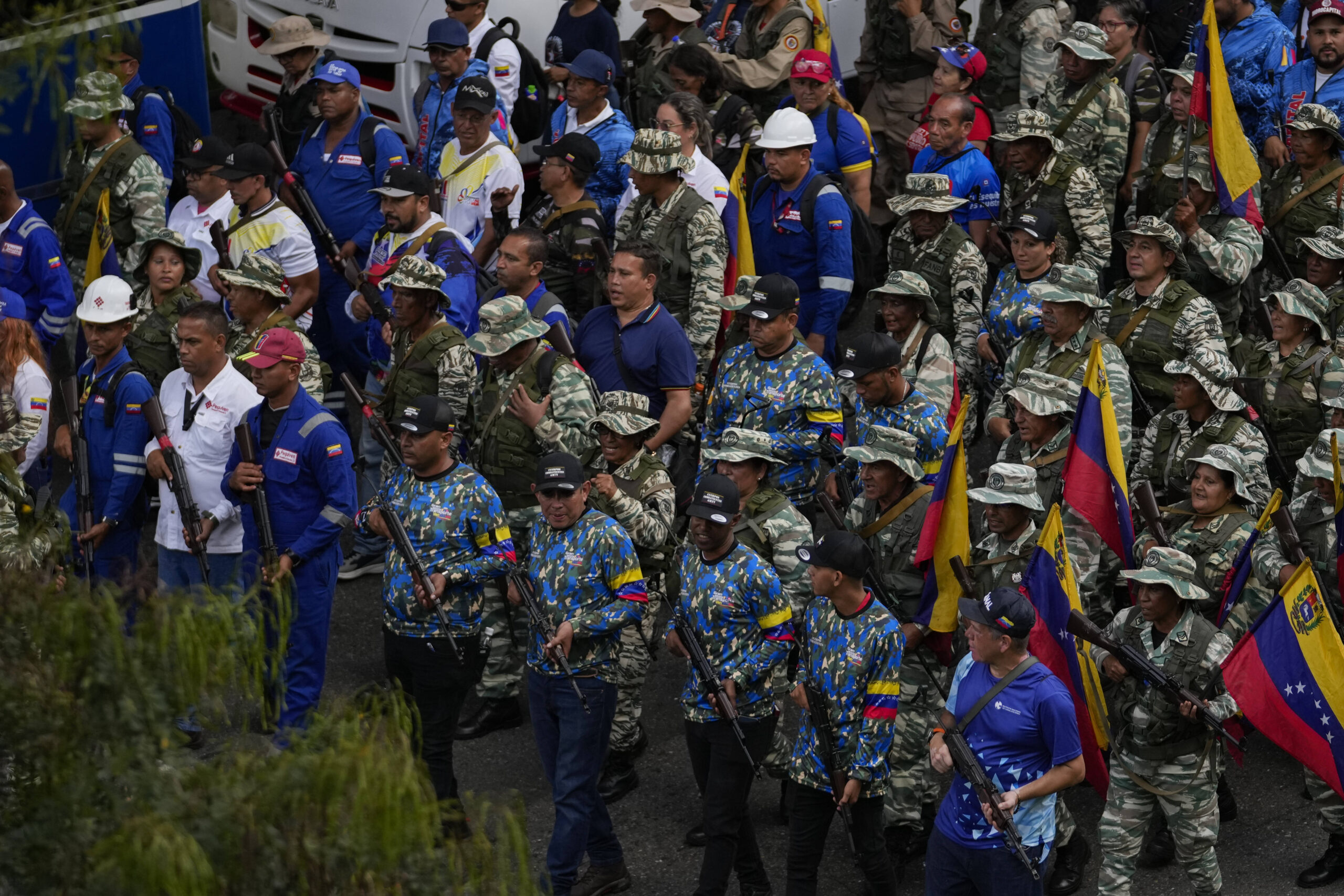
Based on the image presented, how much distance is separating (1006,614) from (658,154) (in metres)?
4.54

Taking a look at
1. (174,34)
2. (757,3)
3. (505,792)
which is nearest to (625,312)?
(505,792)

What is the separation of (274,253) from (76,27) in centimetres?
672

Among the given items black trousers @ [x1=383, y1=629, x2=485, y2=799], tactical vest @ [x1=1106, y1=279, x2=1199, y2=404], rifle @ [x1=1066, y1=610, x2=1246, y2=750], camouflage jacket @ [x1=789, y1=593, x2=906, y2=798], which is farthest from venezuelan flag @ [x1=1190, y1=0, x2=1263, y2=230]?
black trousers @ [x1=383, y1=629, x2=485, y2=799]

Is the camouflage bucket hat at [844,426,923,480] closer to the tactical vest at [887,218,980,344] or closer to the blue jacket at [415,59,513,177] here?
the tactical vest at [887,218,980,344]

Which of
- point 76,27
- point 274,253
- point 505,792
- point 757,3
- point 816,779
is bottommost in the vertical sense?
point 505,792

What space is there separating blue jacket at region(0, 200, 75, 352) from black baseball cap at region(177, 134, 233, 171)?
1.01 meters

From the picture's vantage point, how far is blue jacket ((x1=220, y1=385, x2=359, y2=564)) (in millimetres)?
8586

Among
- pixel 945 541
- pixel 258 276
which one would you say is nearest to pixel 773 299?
pixel 945 541

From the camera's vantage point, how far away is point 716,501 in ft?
24.8

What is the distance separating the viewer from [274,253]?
419 inches

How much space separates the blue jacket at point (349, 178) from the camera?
461 inches

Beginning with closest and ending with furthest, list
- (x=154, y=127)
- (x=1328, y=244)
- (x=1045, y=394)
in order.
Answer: (x=1045, y=394), (x=1328, y=244), (x=154, y=127)

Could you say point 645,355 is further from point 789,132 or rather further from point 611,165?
point 611,165

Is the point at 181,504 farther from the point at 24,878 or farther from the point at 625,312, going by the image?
the point at 24,878
